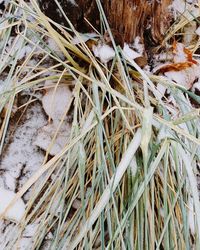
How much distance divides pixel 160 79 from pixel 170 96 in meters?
0.07

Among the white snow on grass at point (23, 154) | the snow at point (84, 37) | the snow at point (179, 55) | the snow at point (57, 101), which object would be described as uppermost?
the snow at point (84, 37)

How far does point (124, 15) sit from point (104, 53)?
93 millimetres

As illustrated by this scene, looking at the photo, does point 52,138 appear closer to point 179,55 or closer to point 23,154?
point 23,154

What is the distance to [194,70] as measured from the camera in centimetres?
113

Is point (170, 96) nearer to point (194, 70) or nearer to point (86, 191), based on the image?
point (194, 70)

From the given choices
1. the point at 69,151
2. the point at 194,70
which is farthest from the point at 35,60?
the point at 194,70

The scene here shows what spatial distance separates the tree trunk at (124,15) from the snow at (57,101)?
0.51 ft

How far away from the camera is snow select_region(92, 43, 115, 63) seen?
1014 millimetres

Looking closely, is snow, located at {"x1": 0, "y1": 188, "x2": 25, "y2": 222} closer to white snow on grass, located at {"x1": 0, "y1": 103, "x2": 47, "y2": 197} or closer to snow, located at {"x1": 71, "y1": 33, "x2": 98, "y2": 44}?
white snow on grass, located at {"x1": 0, "y1": 103, "x2": 47, "y2": 197}

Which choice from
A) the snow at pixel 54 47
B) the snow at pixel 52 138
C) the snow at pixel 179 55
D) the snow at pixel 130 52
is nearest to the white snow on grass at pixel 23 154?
the snow at pixel 52 138

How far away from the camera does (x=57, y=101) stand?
1013 mm

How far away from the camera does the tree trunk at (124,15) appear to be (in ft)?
3.34

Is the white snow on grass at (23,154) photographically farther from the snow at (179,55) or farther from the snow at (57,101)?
the snow at (179,55)

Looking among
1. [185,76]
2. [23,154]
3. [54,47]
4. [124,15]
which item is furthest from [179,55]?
[23,154]
